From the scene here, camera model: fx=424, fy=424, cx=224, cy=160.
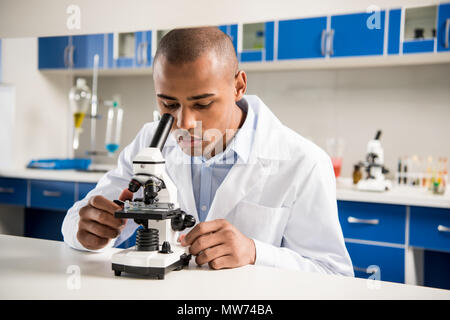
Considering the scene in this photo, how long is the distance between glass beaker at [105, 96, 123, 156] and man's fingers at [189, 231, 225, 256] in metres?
2.35

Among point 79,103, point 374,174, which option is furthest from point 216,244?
point 79,103

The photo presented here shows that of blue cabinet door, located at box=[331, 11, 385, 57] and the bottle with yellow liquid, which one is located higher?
blue cabinet door, located at box=[331, 11, 385, 57]

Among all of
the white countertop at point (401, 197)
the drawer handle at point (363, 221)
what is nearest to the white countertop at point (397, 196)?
the white countertop at point (401, 197)

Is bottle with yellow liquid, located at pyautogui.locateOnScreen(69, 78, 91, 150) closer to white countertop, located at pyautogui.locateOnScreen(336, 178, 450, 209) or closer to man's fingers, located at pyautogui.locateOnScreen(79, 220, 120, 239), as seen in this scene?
white countertop, located at pyautogui.locateOnScreen(336, 178, 450, 209)

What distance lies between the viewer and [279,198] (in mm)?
1155

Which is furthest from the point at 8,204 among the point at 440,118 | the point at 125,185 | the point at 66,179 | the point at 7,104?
the point at 440,118

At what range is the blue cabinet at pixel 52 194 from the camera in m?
2.55

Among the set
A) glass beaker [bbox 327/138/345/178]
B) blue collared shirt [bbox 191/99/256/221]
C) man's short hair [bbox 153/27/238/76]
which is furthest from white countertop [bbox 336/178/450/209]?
man's short hair [bbox 153/27/238/76]

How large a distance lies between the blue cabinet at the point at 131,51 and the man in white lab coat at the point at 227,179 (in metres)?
1.74

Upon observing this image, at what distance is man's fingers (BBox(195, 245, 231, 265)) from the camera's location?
779mm

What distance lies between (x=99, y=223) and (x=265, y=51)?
2099 mm

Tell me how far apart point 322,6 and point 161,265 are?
467mm

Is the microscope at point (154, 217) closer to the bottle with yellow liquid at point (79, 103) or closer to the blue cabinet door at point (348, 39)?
the blue cabinet door at point (348, 39)
